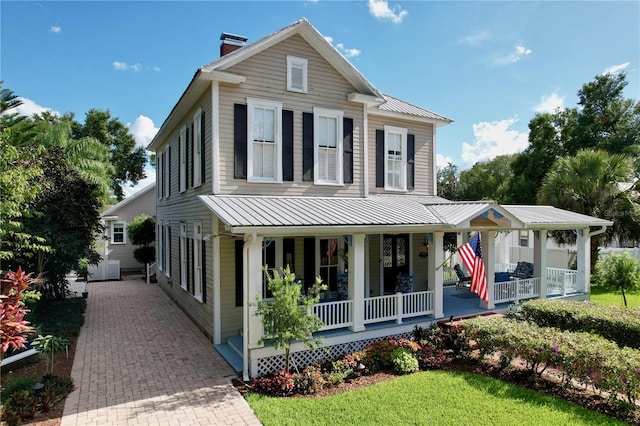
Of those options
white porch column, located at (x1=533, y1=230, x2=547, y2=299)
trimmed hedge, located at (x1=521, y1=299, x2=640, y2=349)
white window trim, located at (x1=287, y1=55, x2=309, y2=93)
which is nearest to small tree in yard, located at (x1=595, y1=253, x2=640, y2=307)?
white porch column, located at (x1=533, y1=230, x2=547, y2=299)

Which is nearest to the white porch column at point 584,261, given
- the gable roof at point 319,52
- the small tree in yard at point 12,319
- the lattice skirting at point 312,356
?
the gable roof at point 319,52

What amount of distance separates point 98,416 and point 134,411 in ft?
1.88

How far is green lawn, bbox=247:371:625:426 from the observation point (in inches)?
251

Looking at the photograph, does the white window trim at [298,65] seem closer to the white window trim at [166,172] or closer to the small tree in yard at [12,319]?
the small tree in yard at [12,319]

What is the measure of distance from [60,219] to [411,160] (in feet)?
40.6

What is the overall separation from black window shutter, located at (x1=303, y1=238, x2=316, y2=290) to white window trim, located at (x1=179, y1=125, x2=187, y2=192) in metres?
5.20

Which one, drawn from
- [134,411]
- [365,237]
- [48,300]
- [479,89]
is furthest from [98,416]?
[479,89]

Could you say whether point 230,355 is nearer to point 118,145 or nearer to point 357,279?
point 357,279

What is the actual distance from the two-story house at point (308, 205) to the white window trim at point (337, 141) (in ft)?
0.11

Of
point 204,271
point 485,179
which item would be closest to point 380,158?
point 204,271

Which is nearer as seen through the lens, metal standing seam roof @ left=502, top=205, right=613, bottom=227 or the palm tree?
metal standing seam roof @ left=502, top=205, right=613, bottom=227

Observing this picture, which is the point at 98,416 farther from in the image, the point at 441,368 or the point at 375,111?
the point at 375,111

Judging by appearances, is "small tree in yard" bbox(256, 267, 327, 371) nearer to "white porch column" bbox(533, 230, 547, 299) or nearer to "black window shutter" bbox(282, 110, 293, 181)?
"black window shutter" bbox(282, 110, 293, 181)

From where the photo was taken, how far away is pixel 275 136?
1086cm
